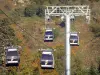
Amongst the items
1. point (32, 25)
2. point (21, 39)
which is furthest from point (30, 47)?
point (32, 25)

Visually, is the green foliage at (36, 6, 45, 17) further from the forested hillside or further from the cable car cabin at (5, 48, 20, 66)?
the cable car cabin at (5, 48, 20, 66)

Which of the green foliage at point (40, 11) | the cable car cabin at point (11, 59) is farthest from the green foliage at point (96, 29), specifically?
the cable car cabin at point (11, 59)

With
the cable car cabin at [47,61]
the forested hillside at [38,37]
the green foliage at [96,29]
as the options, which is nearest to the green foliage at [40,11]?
the forested hillside at [38,37]

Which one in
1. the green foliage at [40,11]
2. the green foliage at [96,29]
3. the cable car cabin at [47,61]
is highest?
the green foliage at [40,11]

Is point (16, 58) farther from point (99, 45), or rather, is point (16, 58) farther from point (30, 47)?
point (99, 45)

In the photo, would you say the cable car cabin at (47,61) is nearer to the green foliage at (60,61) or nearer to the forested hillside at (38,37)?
the forested hillside at (38,37)

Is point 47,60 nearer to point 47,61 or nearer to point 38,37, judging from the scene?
point 47,61

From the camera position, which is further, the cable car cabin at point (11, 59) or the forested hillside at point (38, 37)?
the forested hillside at point (38, 37)

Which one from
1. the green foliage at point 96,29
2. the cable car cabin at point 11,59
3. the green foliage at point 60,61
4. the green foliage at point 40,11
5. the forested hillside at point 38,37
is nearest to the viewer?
the cable car cabin at point 11,59

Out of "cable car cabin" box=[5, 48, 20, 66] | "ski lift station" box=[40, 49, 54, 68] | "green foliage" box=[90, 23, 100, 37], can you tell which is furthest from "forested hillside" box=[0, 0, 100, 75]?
"cable car cabin" box=[5, 48, 20, 66]

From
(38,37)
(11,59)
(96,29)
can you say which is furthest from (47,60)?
(96,29)

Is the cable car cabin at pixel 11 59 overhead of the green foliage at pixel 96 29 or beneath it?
beneath

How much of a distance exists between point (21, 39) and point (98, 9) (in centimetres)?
1037

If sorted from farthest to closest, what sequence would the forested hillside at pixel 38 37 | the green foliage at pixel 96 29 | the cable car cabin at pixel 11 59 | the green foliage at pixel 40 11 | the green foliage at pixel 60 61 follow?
the green foliage at pixel 40 11, the green foliage at pixel 96 29, the forested hillside at pixel 38 37, the green foliage at pixel 60 61, the cable car cabin at pixel 11 59
